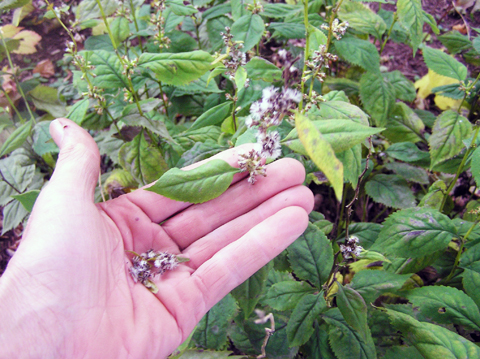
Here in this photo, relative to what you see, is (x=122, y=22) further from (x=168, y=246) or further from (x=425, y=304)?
(x=425, y=304)

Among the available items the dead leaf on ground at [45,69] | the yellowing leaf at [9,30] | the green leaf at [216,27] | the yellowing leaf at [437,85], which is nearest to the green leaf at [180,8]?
the green leaf at [216,27]

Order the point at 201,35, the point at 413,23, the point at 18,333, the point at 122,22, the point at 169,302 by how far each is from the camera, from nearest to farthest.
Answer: the point at 18,333 → the point at 169,302 → the point at 413,23 → the point at 122,22 → the point at 201,35

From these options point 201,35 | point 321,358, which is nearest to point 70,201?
point 321,358

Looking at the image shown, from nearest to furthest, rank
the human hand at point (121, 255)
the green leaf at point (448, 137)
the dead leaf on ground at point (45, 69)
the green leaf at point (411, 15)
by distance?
1. the human hand at point (121, 255)
2. the green leaf at point (411, 15)
3. the green leaf at point (448, 137)
4. the dead leaf on ground at point (45, 69)

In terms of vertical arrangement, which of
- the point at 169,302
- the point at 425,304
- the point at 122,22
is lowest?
the point at 425,304

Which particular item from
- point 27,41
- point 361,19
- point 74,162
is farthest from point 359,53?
point 27,41

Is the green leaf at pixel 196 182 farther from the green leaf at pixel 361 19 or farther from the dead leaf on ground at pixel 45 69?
the dead leaf on ground at pixel 45 69
